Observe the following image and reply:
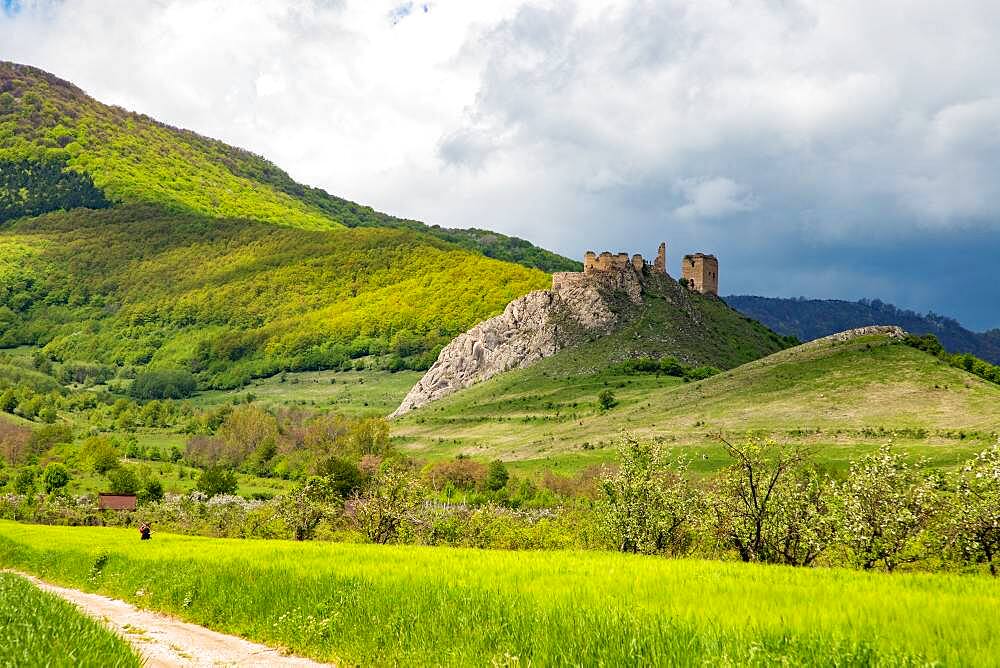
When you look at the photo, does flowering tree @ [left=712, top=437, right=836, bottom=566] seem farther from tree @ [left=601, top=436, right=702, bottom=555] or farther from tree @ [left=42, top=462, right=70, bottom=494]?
tree @ [left=42, top=462, right=70, bottom=494]

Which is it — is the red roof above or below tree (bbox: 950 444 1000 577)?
below

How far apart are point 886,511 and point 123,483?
14505 cm

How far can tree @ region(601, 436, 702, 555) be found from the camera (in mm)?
40781

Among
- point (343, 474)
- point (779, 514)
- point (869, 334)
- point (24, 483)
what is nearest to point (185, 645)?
point (779, 514)

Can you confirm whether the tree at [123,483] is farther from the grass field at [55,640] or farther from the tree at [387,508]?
the grass field at [55,640]

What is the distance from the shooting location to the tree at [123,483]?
14575 cm

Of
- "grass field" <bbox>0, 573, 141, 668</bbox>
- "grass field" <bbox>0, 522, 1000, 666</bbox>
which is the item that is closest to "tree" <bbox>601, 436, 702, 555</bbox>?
"grass field" <bbox>0, 522, 1000, 666</bbox>

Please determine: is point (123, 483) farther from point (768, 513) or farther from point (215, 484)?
point (768, 513)

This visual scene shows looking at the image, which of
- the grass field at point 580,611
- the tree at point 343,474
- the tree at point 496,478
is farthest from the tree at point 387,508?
the tree at point 496,478

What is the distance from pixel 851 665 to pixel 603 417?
489ft

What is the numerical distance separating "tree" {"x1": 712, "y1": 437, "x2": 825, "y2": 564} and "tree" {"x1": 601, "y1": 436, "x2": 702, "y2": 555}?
11.8ft

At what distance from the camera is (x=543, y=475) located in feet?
424

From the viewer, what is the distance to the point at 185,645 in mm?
22000

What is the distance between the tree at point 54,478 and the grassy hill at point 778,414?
68618 millimetres
